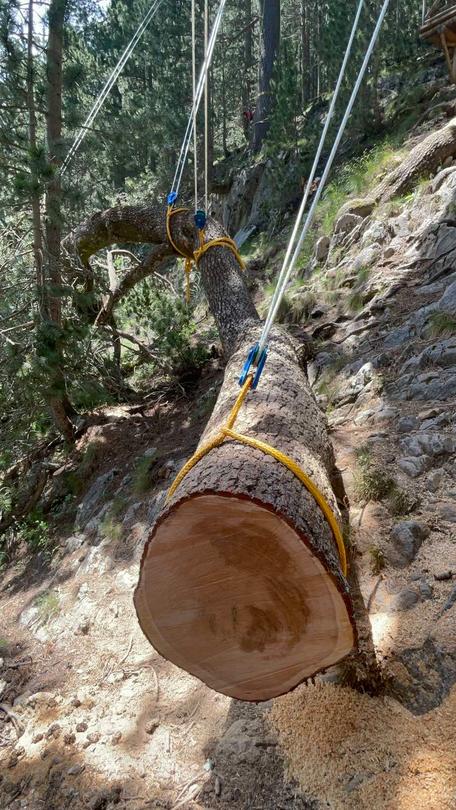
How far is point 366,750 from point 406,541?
912 mm

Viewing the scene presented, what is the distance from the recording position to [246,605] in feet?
5.27

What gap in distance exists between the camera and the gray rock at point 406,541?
229 cm

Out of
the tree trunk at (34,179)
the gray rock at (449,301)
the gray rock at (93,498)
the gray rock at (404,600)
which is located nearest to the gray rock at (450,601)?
the gray rock at (404,600)

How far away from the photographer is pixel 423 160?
18.0 ft

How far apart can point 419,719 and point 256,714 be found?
0.65 meters

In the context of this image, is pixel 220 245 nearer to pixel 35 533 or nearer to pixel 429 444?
pixel 429 444

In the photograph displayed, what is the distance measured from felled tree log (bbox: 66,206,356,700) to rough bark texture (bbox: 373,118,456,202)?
16.0ft

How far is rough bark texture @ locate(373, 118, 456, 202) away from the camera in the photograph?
5406 millimetres

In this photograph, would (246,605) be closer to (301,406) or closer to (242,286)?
(301,406)

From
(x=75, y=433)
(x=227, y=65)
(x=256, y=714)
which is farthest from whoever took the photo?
(x=227, y=65)

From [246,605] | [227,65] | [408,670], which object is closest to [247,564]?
[246,605]

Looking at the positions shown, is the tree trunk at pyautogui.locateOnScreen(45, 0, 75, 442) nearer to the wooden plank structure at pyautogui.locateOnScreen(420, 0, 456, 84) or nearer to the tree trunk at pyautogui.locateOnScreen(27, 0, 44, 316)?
the tree trunk at pyautogui.locateOnScreen(27, 0, 44, 316)

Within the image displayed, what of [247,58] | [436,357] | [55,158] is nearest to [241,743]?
[436,357]

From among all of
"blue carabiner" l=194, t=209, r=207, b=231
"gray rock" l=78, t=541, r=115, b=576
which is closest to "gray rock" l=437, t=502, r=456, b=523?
"gray rock" l=78, t=541, r=115, b=576
